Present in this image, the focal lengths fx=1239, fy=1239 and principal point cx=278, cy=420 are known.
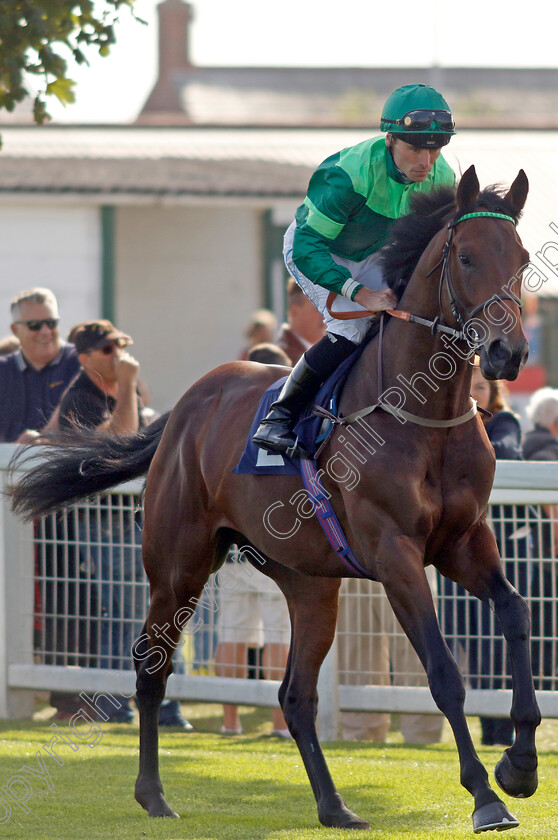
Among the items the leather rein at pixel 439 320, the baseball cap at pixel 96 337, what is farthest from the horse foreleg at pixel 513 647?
the baseball cap at pixel 96 337

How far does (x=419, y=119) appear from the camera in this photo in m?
4.07

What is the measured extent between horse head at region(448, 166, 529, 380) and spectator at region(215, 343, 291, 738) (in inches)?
105

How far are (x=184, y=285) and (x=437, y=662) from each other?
37.5ft

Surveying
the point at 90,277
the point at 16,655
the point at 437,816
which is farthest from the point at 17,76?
the point at 90,277

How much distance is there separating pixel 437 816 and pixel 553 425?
3076 millimetres

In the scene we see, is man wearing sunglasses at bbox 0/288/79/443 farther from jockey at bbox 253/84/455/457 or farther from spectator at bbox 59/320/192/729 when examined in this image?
jockey at bbox 253/84/455/457

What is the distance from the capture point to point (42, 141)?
1608 cm

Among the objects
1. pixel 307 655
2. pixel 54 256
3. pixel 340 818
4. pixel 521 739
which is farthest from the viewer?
pixel 54 256

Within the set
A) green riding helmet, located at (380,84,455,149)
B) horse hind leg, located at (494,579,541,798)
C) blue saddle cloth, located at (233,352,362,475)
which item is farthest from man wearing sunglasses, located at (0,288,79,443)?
horse hind leg, located at (494,579,541,798)

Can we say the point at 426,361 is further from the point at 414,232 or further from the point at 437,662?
the point at 437,662

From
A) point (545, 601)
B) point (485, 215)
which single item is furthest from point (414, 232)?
point (545, 601)

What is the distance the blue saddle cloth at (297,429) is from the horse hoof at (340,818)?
118cm

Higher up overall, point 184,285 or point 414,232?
point 184,285

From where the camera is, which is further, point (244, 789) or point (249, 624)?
point (249, 624)
